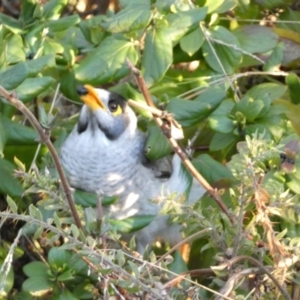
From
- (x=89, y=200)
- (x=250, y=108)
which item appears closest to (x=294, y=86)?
(x=250, y=108)

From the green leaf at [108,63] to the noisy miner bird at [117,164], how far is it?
5.1 inches

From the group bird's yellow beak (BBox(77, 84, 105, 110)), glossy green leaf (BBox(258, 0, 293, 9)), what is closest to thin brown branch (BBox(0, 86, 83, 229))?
bird's yellow beak (BBox(77, 84, 105, 110))

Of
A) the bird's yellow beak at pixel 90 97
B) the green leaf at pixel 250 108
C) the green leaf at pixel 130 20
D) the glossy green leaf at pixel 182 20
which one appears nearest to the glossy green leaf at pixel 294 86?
the green leaf at pixel 250 108

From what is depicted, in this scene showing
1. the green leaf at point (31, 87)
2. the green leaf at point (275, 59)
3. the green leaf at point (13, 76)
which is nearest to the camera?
the green leaf at point (13, 76)

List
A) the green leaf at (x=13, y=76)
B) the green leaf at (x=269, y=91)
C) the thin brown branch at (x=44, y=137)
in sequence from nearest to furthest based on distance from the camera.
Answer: the thin brown branch at (x=44, y=137) → the green leaf at (x=13, y=76) → the green leaf at (x=269, y=91)

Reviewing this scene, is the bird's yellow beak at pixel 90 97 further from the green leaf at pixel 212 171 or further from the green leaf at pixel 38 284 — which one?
the green leaf at pixel 38 284

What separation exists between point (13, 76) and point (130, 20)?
0.85 ft

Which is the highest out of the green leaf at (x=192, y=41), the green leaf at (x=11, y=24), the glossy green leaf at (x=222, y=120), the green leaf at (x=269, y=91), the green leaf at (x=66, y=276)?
the green leaf at (x=11, y=24)

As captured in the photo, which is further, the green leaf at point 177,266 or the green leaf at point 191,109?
the green leaf at point 191,109

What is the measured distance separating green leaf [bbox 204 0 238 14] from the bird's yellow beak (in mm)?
330

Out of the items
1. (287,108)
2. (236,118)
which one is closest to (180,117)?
(236,118)

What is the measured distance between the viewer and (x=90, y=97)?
1.89m

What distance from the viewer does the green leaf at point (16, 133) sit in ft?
5.48

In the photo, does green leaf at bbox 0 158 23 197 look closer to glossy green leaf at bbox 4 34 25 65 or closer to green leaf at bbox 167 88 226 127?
glossy green leaf at bbox 4 34 25 65
